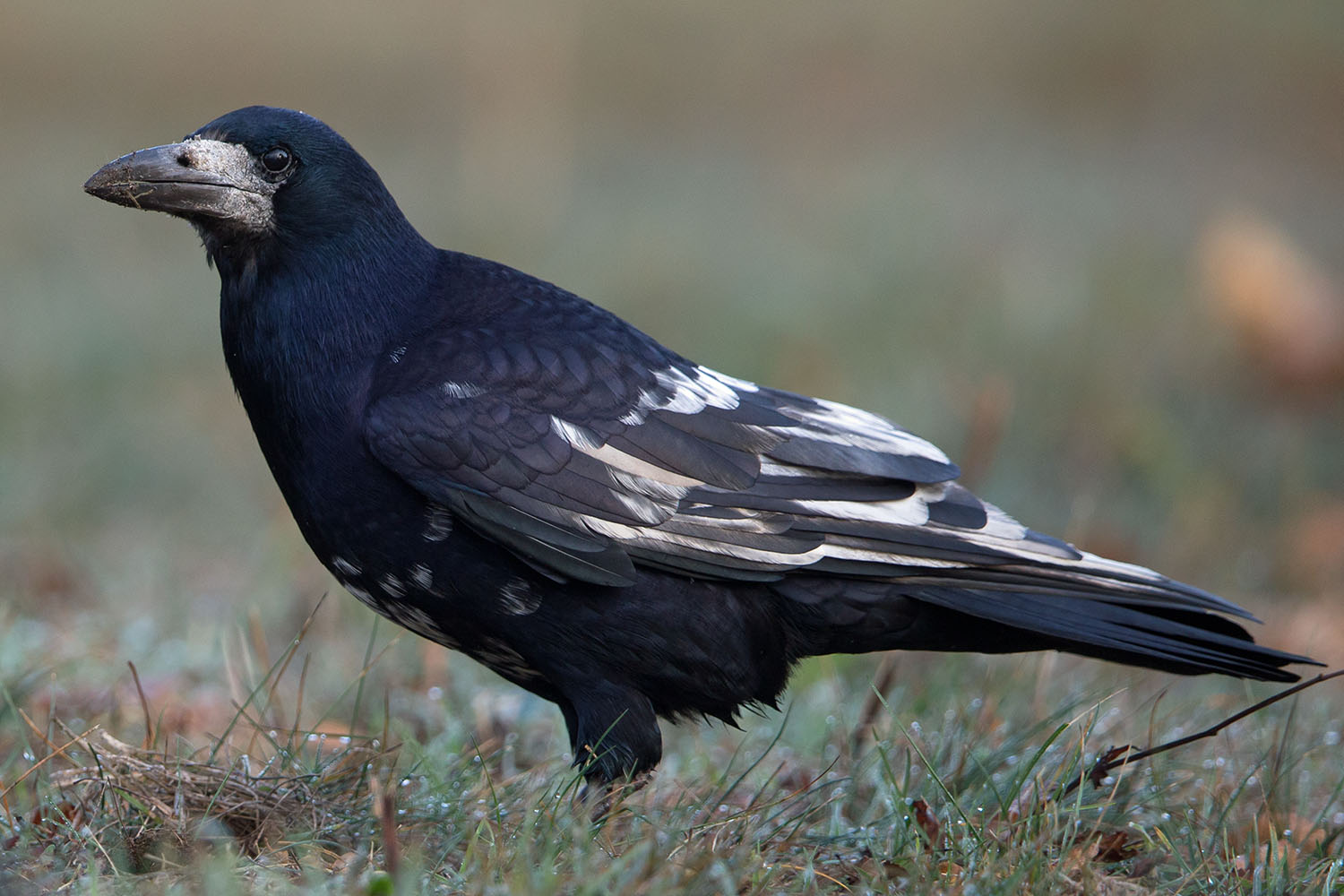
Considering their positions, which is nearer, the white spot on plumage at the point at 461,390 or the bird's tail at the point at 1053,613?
the white spot on plumage at the point at 461,390

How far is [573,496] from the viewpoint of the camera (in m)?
3.10

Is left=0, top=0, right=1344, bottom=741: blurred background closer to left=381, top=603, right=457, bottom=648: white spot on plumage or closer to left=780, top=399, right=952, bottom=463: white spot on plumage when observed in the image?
left=381, top=603, right=457, bottom=648: white spot on plumage

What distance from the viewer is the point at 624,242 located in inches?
406

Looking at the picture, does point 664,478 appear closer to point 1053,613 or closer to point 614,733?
point 614,733

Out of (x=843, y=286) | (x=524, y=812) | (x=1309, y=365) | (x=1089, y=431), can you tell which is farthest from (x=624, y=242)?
(x=524, y=812)

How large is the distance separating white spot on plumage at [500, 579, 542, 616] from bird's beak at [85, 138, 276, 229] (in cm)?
104

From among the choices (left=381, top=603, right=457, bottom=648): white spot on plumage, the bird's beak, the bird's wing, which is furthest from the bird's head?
(left=381, top=603, right=457, bottom=648): white spot on plumage

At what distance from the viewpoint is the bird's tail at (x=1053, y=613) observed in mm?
3258

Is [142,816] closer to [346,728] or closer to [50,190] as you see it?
[346,728]

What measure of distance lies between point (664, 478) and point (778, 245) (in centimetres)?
765

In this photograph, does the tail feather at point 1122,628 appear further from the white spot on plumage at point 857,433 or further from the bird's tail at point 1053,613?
the white spot on plumage at point 857,433

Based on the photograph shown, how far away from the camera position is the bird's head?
3225 mm

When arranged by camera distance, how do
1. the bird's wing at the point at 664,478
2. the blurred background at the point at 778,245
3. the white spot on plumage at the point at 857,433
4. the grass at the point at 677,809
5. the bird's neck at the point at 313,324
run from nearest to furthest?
the grass at the point at 677,809 → the bird's wing at the point at 664,478 → the bird's neck at the point at 313,324 → the white spot on plumage at the point at 857,433 → the blurred background at the point at 778,245

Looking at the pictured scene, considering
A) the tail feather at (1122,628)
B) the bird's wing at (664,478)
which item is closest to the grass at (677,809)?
the tail feather at (1122,628)
